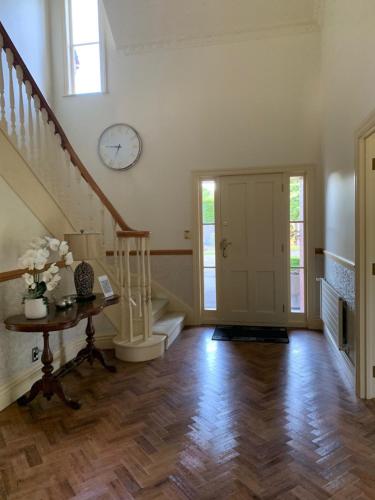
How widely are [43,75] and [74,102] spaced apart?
51 cm

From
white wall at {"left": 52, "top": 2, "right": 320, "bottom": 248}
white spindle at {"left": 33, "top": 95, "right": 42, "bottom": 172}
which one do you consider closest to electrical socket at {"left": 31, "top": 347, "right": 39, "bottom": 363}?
white spindle at {"left": 33, "top": 95, "right": 42, "bottom": 172}

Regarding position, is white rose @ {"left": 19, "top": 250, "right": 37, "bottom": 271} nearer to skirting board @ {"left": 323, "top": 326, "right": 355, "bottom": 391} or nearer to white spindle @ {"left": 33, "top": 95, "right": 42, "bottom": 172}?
white spindle @ {"left": 33, "top": 95, "right": 42, "bottom": 172}

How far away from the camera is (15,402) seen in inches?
102

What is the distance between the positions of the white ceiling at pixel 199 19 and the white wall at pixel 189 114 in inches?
5.3

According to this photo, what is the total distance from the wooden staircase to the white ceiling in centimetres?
161

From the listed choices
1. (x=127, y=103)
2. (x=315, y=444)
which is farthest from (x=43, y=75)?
(x=315, y=444)

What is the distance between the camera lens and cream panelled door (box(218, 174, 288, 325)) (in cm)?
430

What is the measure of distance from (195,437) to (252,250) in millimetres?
2649

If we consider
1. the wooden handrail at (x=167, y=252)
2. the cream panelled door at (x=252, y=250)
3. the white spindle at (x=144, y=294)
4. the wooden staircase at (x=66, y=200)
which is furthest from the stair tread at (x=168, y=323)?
the wooden handrail at (x=167, y=252)

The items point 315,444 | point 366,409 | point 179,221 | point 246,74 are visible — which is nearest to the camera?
point 315,444

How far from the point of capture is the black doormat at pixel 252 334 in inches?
154

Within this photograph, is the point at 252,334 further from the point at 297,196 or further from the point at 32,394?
the point at 32,394

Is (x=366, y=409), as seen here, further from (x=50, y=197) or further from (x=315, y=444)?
(x=50, y=197)

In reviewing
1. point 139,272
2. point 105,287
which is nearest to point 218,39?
point 139,272
